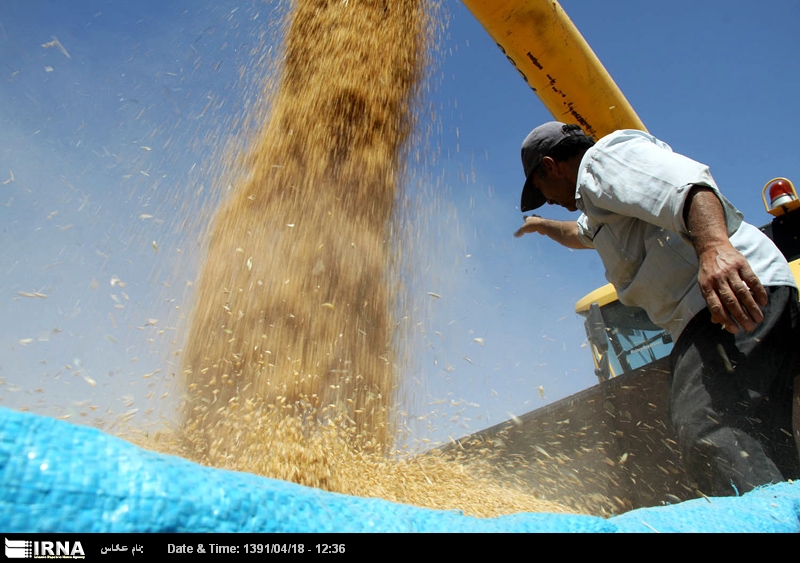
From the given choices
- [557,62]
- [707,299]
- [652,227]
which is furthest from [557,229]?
[707,299]

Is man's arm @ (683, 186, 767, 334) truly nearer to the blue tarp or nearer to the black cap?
the black cap

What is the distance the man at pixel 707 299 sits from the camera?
1.24 m

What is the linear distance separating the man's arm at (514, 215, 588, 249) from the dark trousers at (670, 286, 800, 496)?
3.53 feet

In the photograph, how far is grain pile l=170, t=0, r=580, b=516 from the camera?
236cm

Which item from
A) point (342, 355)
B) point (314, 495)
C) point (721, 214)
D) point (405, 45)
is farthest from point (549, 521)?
point (405, 45)

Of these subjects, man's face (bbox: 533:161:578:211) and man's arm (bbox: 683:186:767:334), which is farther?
man's face (bbox: 533:161:578:211)

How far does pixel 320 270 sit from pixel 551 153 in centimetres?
139

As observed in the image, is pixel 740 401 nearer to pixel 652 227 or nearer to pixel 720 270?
pixel 720 270

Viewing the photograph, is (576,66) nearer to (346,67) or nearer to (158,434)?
(346,67)

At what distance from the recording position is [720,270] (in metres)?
1.25

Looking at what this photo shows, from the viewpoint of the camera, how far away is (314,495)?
23.8 inches

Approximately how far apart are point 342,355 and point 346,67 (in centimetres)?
168
